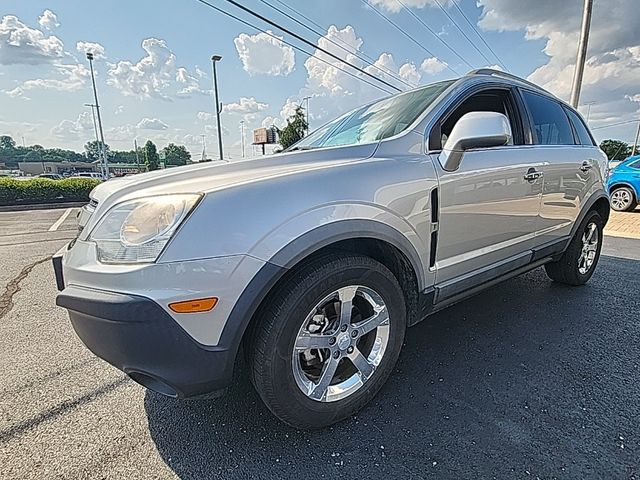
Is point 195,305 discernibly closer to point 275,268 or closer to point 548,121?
point 275,268

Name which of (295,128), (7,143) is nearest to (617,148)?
(295,128)

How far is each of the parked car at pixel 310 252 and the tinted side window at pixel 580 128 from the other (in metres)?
1.23

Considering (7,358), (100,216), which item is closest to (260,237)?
(100,216)

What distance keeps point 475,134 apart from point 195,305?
1675 mm

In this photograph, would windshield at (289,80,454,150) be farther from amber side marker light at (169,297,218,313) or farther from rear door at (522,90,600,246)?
amber side marker light at (169,297,218,313)

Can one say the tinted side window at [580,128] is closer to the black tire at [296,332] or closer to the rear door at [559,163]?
the rear door at [559,163]

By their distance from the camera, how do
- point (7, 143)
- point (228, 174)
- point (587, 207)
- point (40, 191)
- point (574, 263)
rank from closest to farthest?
point (228, 174) < point (587, 207) < point (574, 263) < point (40, 191) < point (7, 143)

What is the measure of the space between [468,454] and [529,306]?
210 cm

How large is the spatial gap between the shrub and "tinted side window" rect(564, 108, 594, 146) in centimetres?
1471

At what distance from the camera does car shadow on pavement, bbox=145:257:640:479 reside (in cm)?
164

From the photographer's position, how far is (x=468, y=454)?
170 centimetres

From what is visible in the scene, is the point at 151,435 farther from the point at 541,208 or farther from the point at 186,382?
the point at 541,208

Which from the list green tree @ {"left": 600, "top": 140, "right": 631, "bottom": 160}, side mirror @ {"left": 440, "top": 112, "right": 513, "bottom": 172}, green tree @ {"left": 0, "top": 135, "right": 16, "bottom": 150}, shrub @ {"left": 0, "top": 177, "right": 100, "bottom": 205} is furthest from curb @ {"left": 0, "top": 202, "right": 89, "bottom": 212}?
green tree @ {"left": 0, "top": 135, "right": 16, "bottom": 150}

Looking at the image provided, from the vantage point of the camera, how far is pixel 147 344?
1.42 meters
